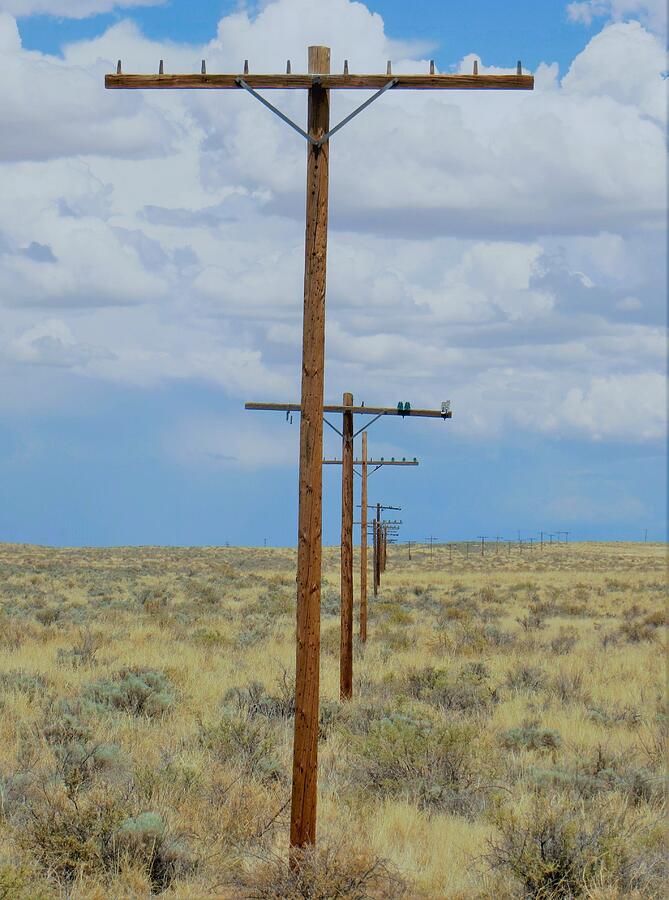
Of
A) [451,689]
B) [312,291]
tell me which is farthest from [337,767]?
[312,291]

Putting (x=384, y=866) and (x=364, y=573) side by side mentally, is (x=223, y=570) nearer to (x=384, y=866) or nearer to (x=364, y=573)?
(x=364, y=573)

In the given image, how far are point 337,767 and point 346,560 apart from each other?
245 inches

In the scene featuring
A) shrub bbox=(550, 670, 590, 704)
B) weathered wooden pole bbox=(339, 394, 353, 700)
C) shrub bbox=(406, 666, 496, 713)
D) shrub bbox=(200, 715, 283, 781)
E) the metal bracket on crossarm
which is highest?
the metal bracket on crossarm

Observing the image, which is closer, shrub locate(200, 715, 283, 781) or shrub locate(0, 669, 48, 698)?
shrub locate(200, 715, 283, 781)

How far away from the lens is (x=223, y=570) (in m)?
66.7

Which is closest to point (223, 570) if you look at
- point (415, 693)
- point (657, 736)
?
point (415, 693)

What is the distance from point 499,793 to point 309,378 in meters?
5.84

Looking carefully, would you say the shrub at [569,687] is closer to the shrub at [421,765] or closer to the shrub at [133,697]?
the shrub at [421,765]

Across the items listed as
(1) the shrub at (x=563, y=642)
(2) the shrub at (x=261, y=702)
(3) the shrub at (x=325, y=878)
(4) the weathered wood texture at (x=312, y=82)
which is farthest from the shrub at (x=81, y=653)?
(4) the weathered wood texture at (x=312, y=82)

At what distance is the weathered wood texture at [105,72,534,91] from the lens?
985 centimetres

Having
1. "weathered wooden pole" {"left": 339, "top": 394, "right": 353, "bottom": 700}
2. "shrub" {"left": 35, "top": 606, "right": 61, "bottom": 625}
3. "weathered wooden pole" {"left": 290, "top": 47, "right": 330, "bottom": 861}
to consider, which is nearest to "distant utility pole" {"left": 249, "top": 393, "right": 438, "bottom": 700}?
"weathered wooden pole" {"left": 339, "top": 394, "right": 353, "bottom": 700}

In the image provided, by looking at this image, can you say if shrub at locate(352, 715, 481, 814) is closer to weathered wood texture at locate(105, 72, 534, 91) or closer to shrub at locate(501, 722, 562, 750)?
shrub at locate(501, 722, 562, 750)

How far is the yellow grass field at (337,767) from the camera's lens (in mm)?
9289

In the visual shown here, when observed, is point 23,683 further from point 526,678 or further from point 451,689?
point 526,678
